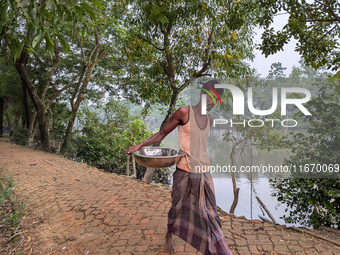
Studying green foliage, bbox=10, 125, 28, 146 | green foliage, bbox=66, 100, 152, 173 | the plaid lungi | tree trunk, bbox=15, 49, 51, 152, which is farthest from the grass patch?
green foliage, bbox=10, 125, 28, 146

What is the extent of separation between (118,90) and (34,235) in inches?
340

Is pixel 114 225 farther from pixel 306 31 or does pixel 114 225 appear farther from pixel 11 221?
pixel 306 31

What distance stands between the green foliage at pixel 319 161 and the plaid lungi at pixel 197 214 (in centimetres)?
180

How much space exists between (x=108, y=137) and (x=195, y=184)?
729 cm

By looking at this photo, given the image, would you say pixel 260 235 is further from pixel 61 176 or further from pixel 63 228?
pixel 61 176

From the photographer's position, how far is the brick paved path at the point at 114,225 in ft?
8.63

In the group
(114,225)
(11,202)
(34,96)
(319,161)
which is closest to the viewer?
(114,225)

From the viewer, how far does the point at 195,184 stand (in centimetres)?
212

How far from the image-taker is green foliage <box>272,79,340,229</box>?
10.2 feet

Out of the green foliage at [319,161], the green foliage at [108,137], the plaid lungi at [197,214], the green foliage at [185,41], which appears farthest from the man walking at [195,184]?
the green foliage at [108,137]

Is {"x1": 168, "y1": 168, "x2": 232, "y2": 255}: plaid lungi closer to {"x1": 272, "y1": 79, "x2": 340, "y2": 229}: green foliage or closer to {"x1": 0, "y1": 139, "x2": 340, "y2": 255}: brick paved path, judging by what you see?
{"x1": 0, "y1": 139, "x2": 340, "y2": 255}: brick paved path

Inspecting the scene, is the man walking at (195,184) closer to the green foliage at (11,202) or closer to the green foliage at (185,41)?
the green foliage at (11,202)

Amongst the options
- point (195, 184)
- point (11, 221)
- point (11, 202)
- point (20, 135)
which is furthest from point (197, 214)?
point (20, 135)

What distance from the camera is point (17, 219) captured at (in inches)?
124
